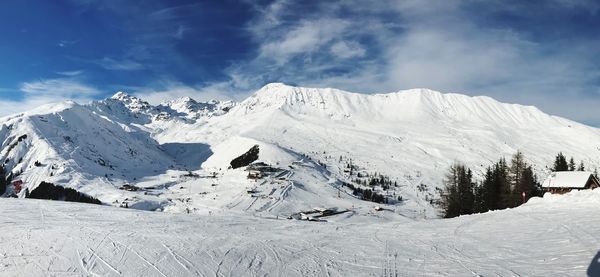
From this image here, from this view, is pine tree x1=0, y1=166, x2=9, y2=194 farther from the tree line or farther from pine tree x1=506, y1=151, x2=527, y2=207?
pine tree x1=506, y1=151, x2=527, y2=207

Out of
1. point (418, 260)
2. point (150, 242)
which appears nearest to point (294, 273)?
point (418, 260)

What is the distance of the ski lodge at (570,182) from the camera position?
6294cm

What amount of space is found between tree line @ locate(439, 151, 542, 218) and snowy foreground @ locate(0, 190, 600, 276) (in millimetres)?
38061

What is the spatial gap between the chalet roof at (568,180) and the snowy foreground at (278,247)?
38631 millimetres

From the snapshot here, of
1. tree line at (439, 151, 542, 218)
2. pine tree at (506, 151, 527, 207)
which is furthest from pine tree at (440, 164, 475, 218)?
pine tree at (506, 151, 527, 207)

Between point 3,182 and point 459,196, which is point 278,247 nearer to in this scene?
point 459,196

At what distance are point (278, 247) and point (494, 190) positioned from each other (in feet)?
185

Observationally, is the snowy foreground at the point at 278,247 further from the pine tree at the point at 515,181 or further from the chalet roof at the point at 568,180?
the chalet roof at the point at 568,180

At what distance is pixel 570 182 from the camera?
63.9 meters

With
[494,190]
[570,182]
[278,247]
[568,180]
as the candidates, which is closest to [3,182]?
[494,190]

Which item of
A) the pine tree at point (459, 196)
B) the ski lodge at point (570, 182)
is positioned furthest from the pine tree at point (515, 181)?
the pine tree at point (459, 196)

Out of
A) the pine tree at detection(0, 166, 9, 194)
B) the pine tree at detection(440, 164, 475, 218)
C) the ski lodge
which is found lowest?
the pine tree at detection(0, 166, 9, 194)

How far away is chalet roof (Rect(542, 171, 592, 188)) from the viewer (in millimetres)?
62919

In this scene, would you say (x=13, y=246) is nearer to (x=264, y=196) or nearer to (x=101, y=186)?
(x=264, y=196)
